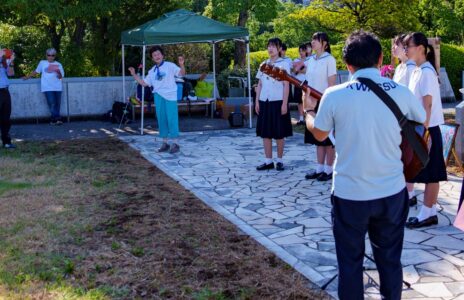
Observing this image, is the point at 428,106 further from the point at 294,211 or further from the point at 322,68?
the point at 322,68

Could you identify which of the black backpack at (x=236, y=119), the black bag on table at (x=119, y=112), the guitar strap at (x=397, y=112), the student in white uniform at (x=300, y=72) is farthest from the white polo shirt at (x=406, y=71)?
the black bag on table at (x=119, y=112)

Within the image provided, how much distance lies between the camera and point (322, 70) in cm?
715

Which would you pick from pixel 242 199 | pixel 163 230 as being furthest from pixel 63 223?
pixel 242 199

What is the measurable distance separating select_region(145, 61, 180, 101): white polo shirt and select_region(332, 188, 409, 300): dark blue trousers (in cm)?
648

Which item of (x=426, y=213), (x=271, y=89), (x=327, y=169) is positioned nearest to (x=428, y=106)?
(x=426, y=213)

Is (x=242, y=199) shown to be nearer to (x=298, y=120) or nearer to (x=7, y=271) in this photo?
(x=7, y=271)

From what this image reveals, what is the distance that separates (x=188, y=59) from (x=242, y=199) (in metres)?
13.8

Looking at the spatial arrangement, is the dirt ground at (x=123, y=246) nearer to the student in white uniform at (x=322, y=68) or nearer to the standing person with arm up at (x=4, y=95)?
the student in white uniform at (x=322, y=68)

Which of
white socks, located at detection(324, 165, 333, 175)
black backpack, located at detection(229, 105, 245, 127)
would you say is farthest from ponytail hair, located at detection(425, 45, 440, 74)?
black backpack, located at detection(229, 105, 245, 127)

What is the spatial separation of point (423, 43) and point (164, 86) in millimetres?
5126

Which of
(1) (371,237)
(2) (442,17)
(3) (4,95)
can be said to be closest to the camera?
(1) (371,237)

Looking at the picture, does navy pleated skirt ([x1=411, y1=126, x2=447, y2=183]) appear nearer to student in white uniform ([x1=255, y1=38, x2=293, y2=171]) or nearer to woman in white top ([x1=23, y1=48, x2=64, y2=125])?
student in white uniform ([x1=255, y1=38, x2=293, y2=171])

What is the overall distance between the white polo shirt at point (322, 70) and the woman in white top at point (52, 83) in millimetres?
8314

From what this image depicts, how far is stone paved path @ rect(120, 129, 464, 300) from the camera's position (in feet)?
14.8
